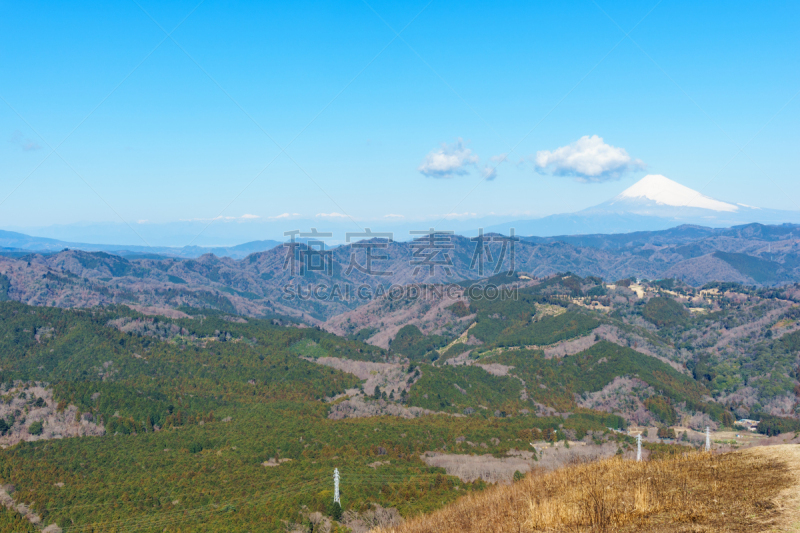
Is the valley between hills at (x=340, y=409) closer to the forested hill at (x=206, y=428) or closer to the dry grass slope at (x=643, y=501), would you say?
the forested hill at (x=206, y=428)

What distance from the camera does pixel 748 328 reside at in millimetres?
156625

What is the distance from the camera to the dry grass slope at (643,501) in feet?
53.7

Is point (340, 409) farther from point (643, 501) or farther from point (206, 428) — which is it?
point (643, 501)

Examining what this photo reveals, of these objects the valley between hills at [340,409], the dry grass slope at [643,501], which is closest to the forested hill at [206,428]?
the valley between hills at [340,409]

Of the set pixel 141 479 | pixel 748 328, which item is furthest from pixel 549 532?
pixel 748 328

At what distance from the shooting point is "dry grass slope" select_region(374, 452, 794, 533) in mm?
16359

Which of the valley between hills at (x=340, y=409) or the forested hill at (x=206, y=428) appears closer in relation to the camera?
the forested hill at (x=206, y=428)

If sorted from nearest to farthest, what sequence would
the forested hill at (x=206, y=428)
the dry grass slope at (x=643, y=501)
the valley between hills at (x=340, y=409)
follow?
the dry grass slope at (x=643, y=501) → the forested hill at (x=206, y=428) → the valley between hills at (x=340, y=409)

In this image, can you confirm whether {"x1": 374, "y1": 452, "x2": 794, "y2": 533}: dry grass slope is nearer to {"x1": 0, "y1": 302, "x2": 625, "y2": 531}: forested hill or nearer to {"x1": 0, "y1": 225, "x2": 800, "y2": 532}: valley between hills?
{"x1": 0, "y1": 225, "x2": 800, "y2": 532}: valley between hills

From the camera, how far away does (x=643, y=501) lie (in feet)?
58.2

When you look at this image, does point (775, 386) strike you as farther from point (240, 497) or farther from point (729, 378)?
point (240, 497)

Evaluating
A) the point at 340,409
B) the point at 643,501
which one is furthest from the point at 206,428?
the point at 643,501

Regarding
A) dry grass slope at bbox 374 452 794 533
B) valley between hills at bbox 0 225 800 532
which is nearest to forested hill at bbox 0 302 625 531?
valley between hills at bbox 0 225 800 532

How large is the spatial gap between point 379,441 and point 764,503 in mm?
65816
